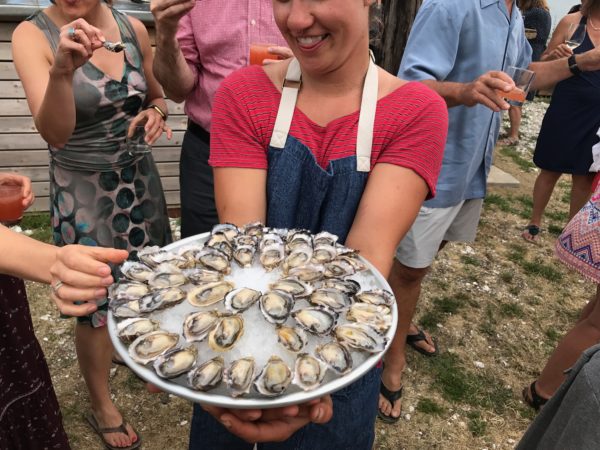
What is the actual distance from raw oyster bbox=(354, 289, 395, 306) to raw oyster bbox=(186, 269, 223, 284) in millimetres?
389

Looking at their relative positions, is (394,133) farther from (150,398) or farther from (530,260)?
(530,260)

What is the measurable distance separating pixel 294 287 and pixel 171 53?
1536 mm

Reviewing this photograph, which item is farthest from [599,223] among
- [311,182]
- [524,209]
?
[524,209]

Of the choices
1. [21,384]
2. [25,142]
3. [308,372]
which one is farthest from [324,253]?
[25,142]

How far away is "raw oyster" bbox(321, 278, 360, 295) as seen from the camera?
1.21 metres

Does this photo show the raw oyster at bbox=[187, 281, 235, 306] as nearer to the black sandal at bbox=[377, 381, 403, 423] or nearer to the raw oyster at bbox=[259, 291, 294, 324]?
the raw oyster at bbox=[259, 291, 294, 324]

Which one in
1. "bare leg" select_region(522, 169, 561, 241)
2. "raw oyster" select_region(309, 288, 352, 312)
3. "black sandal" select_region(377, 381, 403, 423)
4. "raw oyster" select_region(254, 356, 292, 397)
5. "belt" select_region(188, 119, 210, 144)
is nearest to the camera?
"raw oyster" select_region(254, 356, 292, 397)

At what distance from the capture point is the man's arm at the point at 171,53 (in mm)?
1924

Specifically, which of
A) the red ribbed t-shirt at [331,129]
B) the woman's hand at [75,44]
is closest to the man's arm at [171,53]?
the woman's hand at [75,44]

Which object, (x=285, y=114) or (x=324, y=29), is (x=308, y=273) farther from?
(x=324, y=29)

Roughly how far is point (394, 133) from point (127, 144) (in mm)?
1476

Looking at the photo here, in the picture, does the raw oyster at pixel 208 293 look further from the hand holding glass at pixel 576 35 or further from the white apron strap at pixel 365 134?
the hand holding glass at pixel 576 35

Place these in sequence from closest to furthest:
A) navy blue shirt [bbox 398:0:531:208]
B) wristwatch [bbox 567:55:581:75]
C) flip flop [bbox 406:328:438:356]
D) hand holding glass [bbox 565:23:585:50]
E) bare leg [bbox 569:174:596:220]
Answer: navy blue shirt [bbox 398:0:531:208], wristwatch [bbox 567:55:581:75], flip flop [bbox 406:328:438:356], hand holding glass [bbox 565:23:585:50], bare leg [bbox 569:174:596:220]

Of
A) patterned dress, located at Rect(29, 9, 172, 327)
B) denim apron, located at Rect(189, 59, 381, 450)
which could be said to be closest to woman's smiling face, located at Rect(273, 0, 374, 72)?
denim apron, located at Rect(189, 59, 381, 450)
